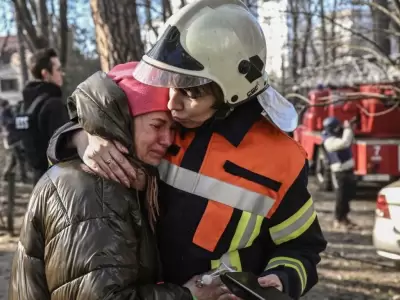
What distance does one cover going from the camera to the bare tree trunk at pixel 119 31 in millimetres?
5117

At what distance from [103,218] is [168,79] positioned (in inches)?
18.9

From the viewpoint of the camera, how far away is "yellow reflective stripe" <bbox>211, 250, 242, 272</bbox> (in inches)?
76.9

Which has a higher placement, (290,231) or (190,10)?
(190,10)

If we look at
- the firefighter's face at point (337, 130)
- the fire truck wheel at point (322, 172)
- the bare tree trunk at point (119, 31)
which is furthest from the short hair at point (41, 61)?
the fire truck wheel at point (322, 172)

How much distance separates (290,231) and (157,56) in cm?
73

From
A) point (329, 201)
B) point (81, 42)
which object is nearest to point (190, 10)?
point (329, 201)

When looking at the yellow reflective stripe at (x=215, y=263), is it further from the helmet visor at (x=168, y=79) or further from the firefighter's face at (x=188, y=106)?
the helmet visor at (x=168, y=79)

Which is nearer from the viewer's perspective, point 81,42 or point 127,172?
point 127,172

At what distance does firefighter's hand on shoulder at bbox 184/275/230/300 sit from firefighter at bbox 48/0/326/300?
90mm

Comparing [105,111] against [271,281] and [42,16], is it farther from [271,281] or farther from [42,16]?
[42,16]

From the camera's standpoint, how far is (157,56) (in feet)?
6.45

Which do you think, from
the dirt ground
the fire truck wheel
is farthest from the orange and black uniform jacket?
the fire truck wheel

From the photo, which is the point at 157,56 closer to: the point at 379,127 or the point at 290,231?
the point at 290,231

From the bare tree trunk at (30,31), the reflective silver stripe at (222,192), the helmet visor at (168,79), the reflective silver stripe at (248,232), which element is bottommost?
the reflective silver stripe at (248,232)
